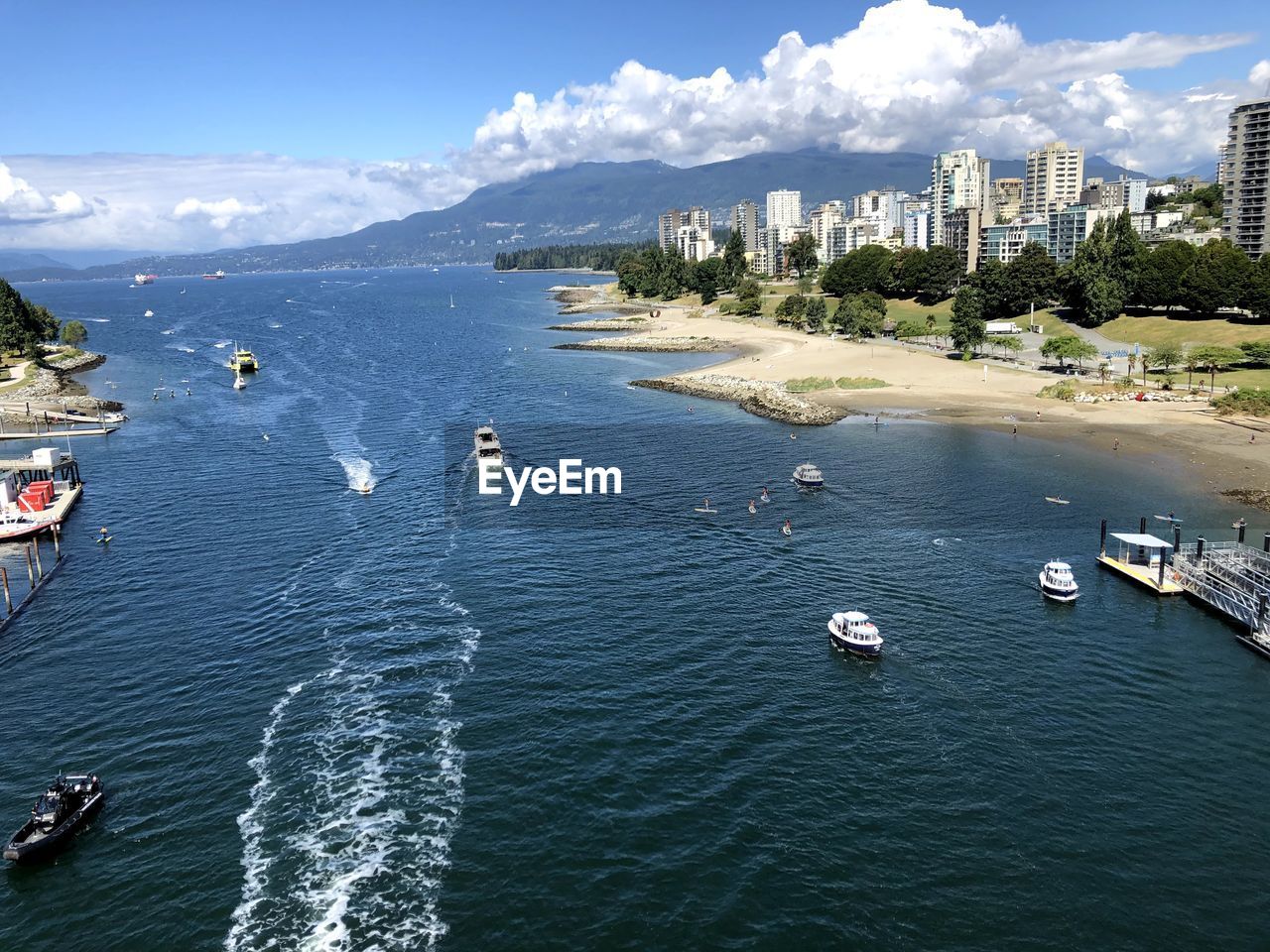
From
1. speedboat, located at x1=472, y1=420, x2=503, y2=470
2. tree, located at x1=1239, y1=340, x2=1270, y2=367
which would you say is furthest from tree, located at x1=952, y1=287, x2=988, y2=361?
speedboat, located at x1=472, y1=420, x2=503, y2=470

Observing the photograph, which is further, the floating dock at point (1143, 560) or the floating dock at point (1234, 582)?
the floating dock at point (1143, 560)

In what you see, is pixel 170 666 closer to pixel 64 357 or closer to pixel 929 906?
pixel 929 906

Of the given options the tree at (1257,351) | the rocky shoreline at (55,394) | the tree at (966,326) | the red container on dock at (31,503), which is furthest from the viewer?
the tree at (966,326)

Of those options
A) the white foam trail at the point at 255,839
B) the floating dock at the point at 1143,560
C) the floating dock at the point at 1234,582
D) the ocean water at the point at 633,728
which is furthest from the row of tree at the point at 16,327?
the floating dock at the point at 1234,582

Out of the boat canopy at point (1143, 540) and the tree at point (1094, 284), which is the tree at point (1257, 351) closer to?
the tree at point (1094, 284)

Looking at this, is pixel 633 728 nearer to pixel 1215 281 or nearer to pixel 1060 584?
pixel 1060 584

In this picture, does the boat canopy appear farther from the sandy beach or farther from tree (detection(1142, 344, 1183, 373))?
tree (detection(1142, 344, 1183, 373))

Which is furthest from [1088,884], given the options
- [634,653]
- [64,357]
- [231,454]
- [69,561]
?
[64,357]
